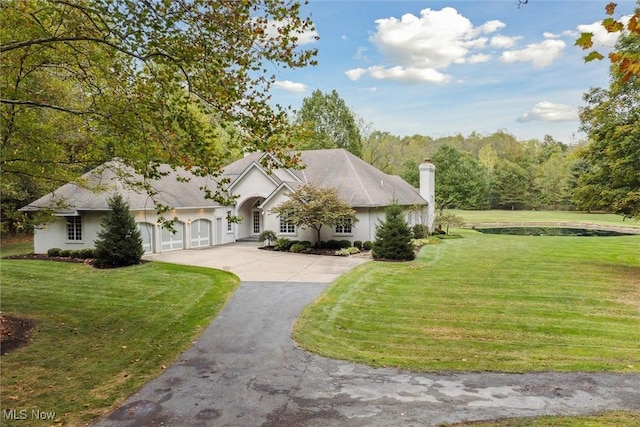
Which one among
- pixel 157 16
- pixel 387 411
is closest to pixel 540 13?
pixel 157 16

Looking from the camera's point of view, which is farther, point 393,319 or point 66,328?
point 393,319

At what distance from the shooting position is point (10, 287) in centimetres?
1513

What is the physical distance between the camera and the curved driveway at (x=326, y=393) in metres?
6.00

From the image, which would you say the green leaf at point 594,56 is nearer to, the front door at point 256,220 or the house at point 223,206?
the house at point 223,206

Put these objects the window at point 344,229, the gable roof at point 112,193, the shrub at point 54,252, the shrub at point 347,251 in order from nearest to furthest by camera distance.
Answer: the gable roof at point 112,193, the shrub at point 54,252, the shrub at point 347,251, the window at point 344,229

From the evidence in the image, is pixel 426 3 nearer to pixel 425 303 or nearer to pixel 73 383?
A: pixel 425 303

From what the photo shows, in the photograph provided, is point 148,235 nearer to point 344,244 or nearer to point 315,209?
point 315,209

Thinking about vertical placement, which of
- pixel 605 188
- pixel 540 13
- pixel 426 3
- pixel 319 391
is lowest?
pixel 319 391

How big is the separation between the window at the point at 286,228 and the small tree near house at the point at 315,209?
2.16m

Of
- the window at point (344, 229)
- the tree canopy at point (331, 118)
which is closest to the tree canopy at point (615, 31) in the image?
the window at point (344, 229)

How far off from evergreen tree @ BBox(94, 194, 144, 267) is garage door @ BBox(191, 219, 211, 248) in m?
6.78

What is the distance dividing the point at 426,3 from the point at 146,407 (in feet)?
49.8

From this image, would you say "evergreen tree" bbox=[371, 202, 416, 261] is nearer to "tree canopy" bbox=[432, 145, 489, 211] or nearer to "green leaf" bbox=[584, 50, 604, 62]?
"green leaf" bbox=[584, 50, 604, 62]

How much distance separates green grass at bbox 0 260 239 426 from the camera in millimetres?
6914
